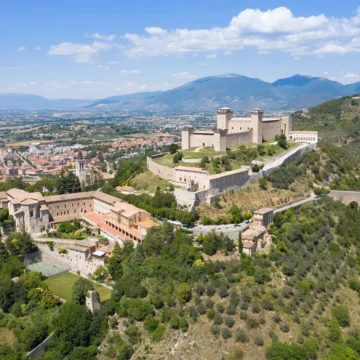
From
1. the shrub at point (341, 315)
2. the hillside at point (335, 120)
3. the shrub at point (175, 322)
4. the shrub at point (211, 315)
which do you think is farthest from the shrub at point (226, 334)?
the hillside at point (335, 120)

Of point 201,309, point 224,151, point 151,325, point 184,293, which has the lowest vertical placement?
point 151,325

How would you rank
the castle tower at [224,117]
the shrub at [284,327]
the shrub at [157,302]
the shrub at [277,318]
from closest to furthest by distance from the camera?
the shrub at [284,327], the shrub at [277,318], the shrub at [157,302], the castle tower at [224,117]

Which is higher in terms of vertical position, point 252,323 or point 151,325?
point 252,323

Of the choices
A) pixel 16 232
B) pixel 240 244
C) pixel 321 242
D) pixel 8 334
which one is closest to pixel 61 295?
pixel 8 334

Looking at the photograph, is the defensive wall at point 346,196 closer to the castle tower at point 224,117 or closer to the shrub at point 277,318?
the castle tower at point 224,117

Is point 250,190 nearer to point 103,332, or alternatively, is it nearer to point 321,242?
point 321,242

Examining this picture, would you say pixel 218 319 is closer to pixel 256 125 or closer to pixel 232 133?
pixel 232 133

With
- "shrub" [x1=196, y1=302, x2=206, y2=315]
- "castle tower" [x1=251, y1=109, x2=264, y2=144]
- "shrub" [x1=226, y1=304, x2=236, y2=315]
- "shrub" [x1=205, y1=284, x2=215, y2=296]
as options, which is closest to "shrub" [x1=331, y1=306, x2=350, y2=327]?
"shrub" [x1=226, y1=304, x2=236, y2=315]

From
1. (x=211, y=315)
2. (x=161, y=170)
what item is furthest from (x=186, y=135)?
(x=211, y=315)
